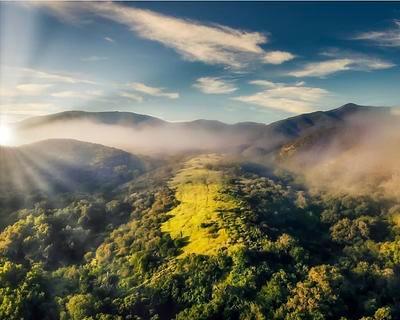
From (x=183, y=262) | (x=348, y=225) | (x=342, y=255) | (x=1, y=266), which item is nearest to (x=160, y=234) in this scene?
(x=183, y=262)

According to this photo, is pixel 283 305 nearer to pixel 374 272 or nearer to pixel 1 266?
pixel 374 272

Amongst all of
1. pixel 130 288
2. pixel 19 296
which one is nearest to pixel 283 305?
pixel 130 288

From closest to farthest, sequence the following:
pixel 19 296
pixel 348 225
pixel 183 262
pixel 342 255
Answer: pixel 19 296, pixel 183 262, pixel 342 255, pixel 348 225

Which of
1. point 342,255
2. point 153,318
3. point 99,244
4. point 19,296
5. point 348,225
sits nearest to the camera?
point 153,318

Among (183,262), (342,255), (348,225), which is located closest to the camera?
(183,262)

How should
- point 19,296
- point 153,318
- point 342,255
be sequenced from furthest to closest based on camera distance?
point 342,255 → point 19,296 → point 153,318

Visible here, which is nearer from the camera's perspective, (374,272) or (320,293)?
(320,293)

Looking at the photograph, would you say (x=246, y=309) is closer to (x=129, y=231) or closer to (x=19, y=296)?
(x=19, y=296)

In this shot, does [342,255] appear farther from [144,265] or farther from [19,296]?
[19,296]

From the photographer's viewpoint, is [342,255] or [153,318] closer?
[153,318]
